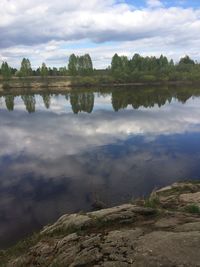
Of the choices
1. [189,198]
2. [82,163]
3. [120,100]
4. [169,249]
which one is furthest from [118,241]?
[120,100]

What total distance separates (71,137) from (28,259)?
38.9 metres

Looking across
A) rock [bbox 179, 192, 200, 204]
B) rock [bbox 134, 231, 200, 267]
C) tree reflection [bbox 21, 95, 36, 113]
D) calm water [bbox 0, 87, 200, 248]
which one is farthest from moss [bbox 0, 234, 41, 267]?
tree reflection [bbox 21, 95, 36, 113]

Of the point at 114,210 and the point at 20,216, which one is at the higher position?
the point at 114,210

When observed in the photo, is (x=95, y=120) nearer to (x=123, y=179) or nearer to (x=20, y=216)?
(x=123, y=179)

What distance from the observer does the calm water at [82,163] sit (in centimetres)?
2834

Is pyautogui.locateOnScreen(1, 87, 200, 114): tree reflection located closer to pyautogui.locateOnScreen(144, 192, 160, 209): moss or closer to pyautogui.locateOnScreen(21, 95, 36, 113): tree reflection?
pyautogui.locateOnScreen(21, 95, 36, 113): tree reflection

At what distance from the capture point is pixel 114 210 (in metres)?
17.8

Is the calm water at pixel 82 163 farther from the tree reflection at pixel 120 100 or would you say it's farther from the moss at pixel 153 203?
the tree reflection at pixel 120 100

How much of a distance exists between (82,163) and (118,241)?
1018 inches

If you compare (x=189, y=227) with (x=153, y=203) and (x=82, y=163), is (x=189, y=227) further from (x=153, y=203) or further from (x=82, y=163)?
(x=82, y=163)

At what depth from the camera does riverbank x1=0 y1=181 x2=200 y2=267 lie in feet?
40.8

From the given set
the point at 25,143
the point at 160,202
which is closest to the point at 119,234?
the point at 160,202

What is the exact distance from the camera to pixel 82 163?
3966 cm

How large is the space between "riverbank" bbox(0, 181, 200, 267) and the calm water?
6.67 m
